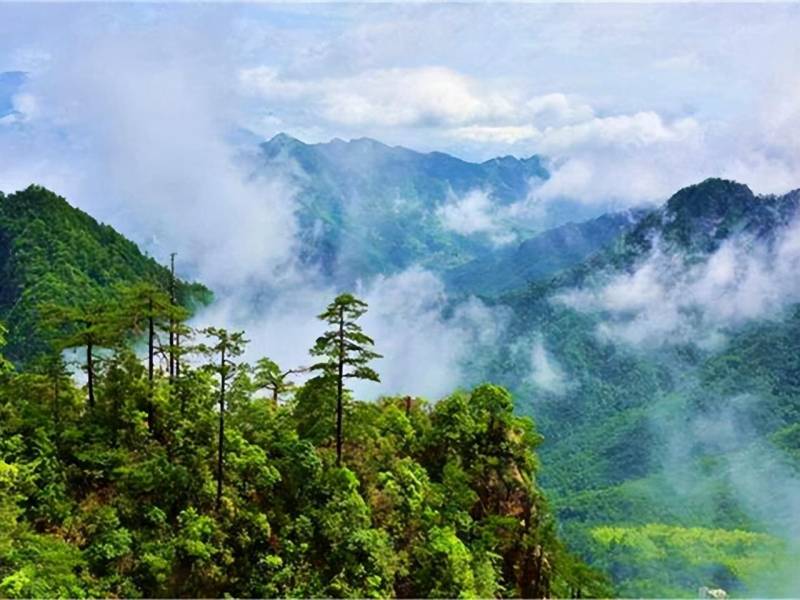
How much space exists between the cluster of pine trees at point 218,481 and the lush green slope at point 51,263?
36.5 m

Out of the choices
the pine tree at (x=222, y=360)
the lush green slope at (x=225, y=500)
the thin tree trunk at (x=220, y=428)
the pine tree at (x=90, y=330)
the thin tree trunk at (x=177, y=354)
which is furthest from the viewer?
the thin tree trunk at (x=177, y=354)

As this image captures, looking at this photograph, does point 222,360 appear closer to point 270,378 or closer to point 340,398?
point 340,398

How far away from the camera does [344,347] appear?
30656mm

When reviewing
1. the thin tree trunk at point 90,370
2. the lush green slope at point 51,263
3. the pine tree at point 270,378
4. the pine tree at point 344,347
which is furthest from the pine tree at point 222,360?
the lush green slope at point 51,263

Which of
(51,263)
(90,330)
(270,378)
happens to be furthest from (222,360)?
(51,263)

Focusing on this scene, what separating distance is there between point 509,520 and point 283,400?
12258 millimetres

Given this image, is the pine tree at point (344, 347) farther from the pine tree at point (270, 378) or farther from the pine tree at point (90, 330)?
the pine tree at point (90, 330)

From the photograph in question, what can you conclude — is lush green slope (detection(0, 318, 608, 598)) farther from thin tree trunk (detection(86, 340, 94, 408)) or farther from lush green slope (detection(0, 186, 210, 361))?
lush green slope (detection(0, 186, 210, 361))

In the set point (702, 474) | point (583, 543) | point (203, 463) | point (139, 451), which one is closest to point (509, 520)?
point (203, 463)

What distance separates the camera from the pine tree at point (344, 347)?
30219 mm

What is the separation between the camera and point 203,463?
30.1m

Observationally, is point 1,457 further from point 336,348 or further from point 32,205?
point 32,205

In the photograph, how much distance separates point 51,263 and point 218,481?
61.6 m

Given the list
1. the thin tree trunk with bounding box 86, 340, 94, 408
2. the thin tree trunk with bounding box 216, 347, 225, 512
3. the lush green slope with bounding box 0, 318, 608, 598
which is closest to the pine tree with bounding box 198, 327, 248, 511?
the thin tree trunk with bounding box 216, 347, 225, 512
